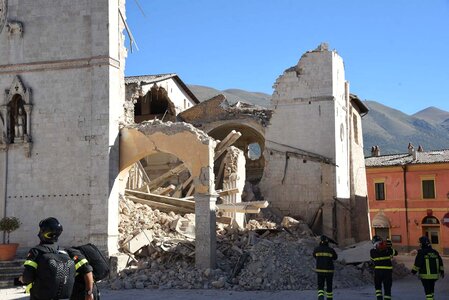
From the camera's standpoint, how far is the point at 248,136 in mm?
35375

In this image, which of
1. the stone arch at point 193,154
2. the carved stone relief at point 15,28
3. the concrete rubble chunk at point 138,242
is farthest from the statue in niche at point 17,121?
the concrete rubble chunk at point 138,242

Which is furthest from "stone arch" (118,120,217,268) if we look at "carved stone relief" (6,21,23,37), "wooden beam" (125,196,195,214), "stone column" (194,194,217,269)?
"carved stone relief" (6,21,23,37)

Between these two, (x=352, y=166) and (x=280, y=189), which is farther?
(x=352, y=166)

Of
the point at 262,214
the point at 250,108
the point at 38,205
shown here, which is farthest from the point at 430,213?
the point at 38,205

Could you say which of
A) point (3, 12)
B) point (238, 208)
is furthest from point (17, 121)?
point (238, 208)

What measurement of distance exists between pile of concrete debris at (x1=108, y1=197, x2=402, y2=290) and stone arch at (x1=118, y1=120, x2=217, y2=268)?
2.59ft

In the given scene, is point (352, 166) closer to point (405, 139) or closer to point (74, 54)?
point (74, 54)

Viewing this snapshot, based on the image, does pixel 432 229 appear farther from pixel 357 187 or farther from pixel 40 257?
pixel 40 257

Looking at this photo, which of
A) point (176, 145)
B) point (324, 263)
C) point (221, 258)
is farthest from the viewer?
point (176, 145)

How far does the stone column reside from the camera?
18.4m

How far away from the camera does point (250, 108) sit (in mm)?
31266

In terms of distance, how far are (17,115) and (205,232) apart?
8.15 metres

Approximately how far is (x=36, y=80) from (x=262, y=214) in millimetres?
10281

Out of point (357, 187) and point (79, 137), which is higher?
point (79, 137)
